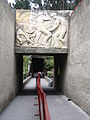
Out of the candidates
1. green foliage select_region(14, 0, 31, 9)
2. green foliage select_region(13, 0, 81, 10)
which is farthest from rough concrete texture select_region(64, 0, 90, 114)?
green foliage select_region(14, 0, 31, 9)

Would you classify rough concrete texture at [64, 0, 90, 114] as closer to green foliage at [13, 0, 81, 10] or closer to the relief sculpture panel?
the relief sculpture panel

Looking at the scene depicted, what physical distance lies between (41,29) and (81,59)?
14.1ft

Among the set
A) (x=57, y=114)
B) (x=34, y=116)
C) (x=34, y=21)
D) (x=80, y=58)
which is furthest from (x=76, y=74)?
(x=34, y=21)

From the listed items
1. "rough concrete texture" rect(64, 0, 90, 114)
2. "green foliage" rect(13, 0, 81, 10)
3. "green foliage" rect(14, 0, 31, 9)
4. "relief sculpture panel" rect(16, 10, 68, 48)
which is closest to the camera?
"rough concrete texture" rect(64, 0, 90, 114)

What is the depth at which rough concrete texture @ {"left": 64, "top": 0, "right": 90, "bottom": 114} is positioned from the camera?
8.69 meters

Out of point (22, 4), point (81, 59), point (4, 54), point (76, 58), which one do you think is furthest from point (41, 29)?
point (22, 4)

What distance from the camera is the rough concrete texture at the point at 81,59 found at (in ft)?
28.5

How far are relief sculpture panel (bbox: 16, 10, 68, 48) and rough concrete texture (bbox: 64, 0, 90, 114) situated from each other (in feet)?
4.84

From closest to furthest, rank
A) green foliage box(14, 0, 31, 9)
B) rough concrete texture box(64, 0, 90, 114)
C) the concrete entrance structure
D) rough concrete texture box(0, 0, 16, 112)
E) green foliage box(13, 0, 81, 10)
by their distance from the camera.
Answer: rough concrete texture box(0, 0, 16, 112), the concrete entrance structure, rough concrete texture box(64, 0, 90, 114), green foliage box(13, 0, 81, 10), green foliage box(14, 0, 31, 9)

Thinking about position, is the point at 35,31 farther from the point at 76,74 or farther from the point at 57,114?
the point at 57,114

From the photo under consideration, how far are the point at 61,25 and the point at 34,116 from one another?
6.78 m

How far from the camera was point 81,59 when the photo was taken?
31.6 ft

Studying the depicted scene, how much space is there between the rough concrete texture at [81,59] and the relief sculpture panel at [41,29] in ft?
4.84

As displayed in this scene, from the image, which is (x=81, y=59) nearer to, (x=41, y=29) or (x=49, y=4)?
(x=41, y=29)
